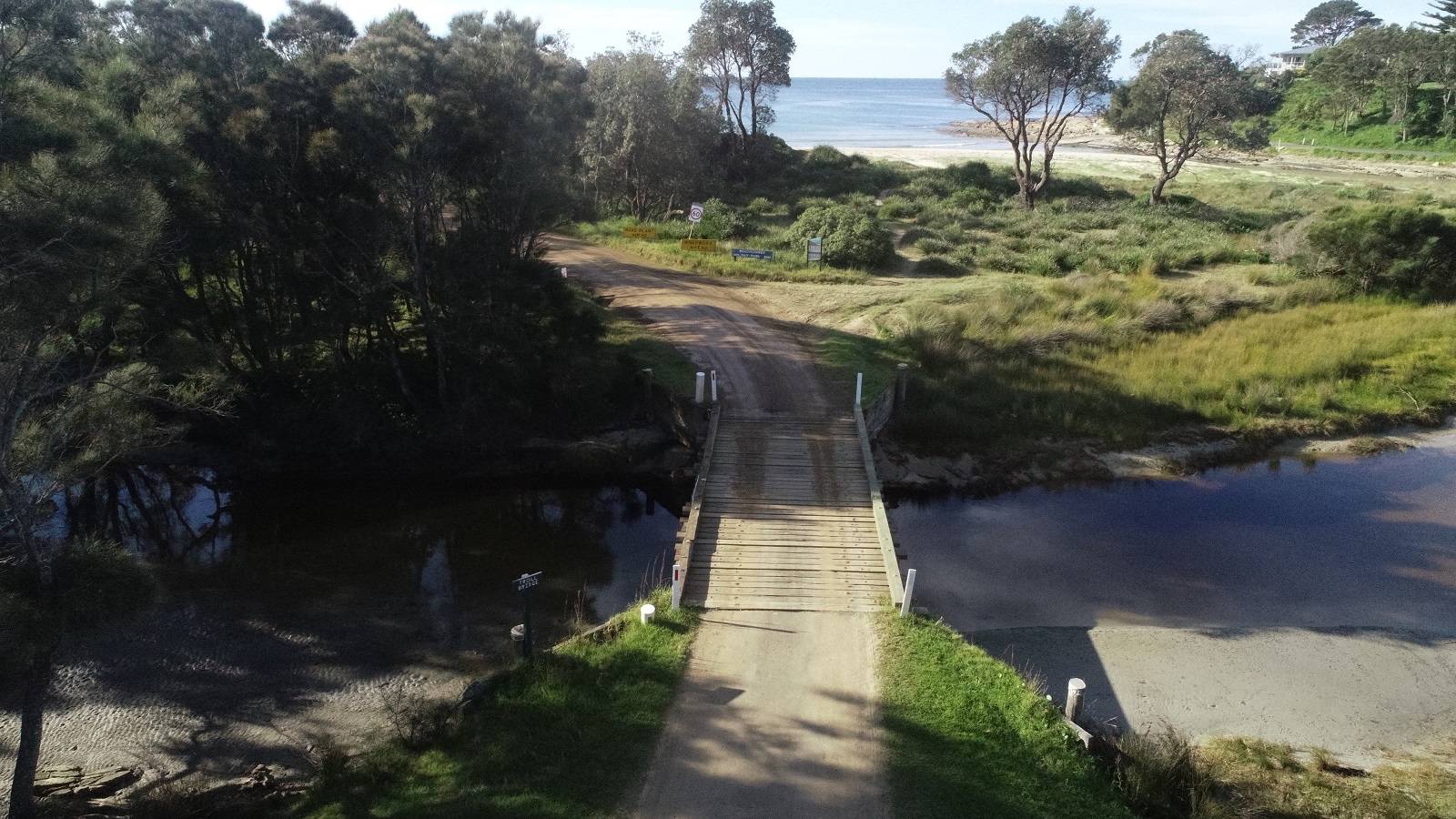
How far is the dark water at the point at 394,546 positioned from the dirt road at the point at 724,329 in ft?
11.8

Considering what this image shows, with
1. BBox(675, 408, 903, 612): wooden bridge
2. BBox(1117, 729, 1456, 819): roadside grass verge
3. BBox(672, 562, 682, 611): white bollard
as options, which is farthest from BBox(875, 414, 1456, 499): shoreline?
BBox(1117, 729, 1456, 819): roadside grass verge

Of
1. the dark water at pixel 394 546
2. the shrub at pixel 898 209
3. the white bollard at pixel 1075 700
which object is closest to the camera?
the white bollard at pixel 1075 700

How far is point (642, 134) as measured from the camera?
3794 centimetres

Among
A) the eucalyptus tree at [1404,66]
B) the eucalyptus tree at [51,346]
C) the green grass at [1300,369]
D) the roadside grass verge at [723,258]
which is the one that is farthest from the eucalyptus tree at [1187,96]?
the eucalyptus tree at [51,346]

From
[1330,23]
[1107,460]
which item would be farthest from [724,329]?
[1330,23]

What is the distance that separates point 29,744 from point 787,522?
34.2ft

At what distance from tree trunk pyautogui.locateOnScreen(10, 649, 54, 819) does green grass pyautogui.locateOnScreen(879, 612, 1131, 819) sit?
31.7 feet

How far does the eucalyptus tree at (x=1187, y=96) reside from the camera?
43.2 metres

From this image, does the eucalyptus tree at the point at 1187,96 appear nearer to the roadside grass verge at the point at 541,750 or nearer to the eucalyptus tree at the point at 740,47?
the eucalyptus tree at the point at 740,47

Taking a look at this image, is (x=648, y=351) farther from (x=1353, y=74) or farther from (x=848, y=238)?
(x=1353, y=74)

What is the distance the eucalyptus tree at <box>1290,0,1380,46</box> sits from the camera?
402ft

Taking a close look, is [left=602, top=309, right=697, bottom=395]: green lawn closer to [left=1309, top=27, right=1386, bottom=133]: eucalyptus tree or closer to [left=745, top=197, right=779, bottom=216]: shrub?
[left=745, top=197, right=779, bottom=216]: shrub

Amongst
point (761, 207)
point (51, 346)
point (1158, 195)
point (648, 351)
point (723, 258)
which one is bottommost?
point (648, 351)

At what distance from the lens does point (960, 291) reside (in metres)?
29.6
